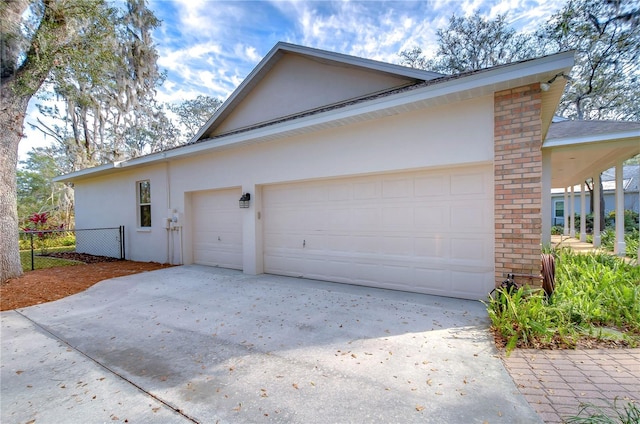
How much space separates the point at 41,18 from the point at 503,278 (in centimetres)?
1097

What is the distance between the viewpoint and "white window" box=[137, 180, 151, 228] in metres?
9.87

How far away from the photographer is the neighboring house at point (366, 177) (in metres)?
4.27

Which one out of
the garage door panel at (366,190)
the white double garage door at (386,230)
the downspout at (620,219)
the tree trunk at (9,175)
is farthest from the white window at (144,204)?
the downspout at (620,219)

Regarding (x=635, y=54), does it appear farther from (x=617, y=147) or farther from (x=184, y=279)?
(x=184, y=279)

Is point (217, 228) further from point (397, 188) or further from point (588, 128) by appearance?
point (588, 128)

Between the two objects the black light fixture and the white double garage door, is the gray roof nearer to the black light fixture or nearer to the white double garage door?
the white double garage door

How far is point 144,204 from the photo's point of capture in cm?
992

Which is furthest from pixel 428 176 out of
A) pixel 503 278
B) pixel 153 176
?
pixel 153 176

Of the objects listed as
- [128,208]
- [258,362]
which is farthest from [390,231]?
[128,208]

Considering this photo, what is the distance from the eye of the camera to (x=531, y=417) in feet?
6.93

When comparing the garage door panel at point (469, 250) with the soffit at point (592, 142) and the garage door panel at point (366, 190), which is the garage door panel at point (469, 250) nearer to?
the garage door panel at point (366, 190)

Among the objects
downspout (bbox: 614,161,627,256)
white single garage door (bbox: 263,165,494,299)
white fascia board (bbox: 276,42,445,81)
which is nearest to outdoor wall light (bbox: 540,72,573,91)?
white single garage door (bbox: 263,165,494,299)

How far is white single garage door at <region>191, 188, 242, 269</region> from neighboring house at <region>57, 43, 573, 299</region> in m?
0.04

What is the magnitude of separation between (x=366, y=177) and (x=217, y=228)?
4.67m
